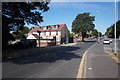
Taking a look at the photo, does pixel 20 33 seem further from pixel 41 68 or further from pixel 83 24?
pixel 41 68

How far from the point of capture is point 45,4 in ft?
50.9

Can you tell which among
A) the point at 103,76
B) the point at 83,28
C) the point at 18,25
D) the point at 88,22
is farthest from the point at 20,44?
the point at 88,22

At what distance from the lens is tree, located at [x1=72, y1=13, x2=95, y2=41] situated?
2014 inches

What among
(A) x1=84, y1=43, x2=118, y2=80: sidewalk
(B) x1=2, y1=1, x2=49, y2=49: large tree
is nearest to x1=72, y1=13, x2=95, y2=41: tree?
(B) x1=2, y1=1, x2=49, y2=49: large tree

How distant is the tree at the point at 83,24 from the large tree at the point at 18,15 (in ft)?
124

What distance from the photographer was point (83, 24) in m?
51.8

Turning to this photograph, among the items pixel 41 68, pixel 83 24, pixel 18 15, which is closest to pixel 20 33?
pixel 83 24

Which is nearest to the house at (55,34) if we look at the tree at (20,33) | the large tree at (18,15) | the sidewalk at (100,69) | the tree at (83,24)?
the tree at (20,33)

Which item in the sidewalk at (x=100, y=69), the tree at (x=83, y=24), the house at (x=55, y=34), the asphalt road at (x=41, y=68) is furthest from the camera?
the tree at (x=83, y=24)

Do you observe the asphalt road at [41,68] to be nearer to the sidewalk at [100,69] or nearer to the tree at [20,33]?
the sidewalk at [100,69]

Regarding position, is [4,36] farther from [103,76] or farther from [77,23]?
[77,23]

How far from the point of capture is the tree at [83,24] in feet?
168

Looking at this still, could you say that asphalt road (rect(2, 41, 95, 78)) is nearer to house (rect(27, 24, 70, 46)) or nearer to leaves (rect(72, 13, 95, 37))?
house (rect(27, 24, 70, 46))

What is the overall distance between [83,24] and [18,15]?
41735mm
